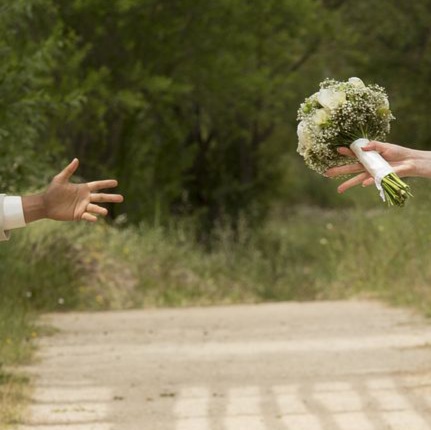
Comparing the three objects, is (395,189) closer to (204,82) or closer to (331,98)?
(331,98)

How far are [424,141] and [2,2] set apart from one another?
15.7 metres

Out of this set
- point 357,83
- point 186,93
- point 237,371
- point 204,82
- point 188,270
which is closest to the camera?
point 357,83

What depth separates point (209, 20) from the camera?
20.1m

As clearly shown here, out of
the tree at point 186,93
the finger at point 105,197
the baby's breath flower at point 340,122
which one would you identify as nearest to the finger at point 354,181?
the baby's breath flower at point 340,122

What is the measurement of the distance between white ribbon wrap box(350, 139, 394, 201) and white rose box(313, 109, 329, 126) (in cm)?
22

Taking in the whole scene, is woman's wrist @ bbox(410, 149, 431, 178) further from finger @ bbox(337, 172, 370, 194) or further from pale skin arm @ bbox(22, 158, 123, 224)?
pale skin arm @ bbox(22, 158, 123, 224)

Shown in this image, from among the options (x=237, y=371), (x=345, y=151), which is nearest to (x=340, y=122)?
(x=345, y=151)

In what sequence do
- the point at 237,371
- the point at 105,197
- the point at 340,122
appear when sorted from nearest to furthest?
→ the point at 105,197
the point at 340,122
the point at 237,371

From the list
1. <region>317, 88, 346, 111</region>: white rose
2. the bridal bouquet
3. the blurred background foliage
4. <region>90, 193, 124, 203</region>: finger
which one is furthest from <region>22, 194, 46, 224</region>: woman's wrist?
the blurred background foliage

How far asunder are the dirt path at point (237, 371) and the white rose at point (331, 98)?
250 cm

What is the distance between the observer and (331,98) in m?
5.54

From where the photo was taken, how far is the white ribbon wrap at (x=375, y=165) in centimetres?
507

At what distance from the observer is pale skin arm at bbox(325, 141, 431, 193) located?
500cm

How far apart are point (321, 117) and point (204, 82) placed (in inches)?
581
